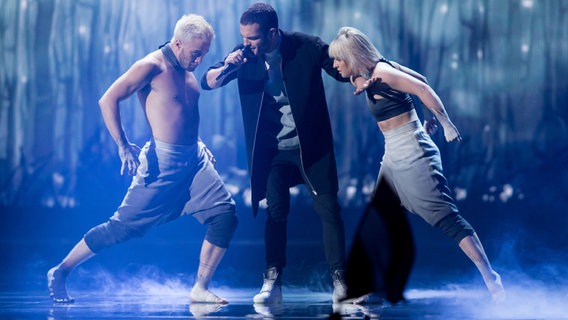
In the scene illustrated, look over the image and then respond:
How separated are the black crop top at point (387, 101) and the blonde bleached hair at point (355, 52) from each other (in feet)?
0.28

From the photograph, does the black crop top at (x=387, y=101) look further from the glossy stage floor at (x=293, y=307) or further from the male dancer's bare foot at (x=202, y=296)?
the male dancer's bare foot at (x=202, y=296)

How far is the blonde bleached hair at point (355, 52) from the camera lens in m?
4.15

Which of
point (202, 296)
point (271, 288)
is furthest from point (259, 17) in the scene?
point (202, 296)

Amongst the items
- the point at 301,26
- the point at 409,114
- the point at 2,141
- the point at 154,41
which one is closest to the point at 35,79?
the point at 2,141

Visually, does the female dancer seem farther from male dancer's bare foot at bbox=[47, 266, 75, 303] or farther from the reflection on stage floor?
male dancer's bare foot at bbox=[47, 266, 75, 303]

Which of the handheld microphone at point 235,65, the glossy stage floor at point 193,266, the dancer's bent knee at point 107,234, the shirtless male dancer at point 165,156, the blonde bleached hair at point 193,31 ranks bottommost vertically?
the glossy stage floor at point 193,266

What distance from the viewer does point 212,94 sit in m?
5.55

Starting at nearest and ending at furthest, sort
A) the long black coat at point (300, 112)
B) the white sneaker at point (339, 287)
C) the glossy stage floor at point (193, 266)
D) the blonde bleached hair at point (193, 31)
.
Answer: the white sneaker at point (339, 287), the long black coat at point (300, 112), the blonde bleached hair at point (193, 31), the glossy stage floor at point (193, 266)

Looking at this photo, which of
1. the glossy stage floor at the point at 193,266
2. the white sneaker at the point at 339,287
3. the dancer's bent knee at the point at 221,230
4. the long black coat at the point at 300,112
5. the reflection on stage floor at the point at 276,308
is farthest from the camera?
the glossy stage floor at the point at 193,266

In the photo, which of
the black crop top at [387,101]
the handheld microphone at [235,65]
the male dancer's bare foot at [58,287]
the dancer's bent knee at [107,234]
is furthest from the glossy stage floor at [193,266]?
the handheld microphone at [235,65]

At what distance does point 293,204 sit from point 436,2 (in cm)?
163

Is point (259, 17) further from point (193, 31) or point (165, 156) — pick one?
point (165, 156)

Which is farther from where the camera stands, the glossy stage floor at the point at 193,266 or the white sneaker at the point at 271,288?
the glossy stage floor at the point at 193,266

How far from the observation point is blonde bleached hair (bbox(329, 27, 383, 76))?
4152mm
